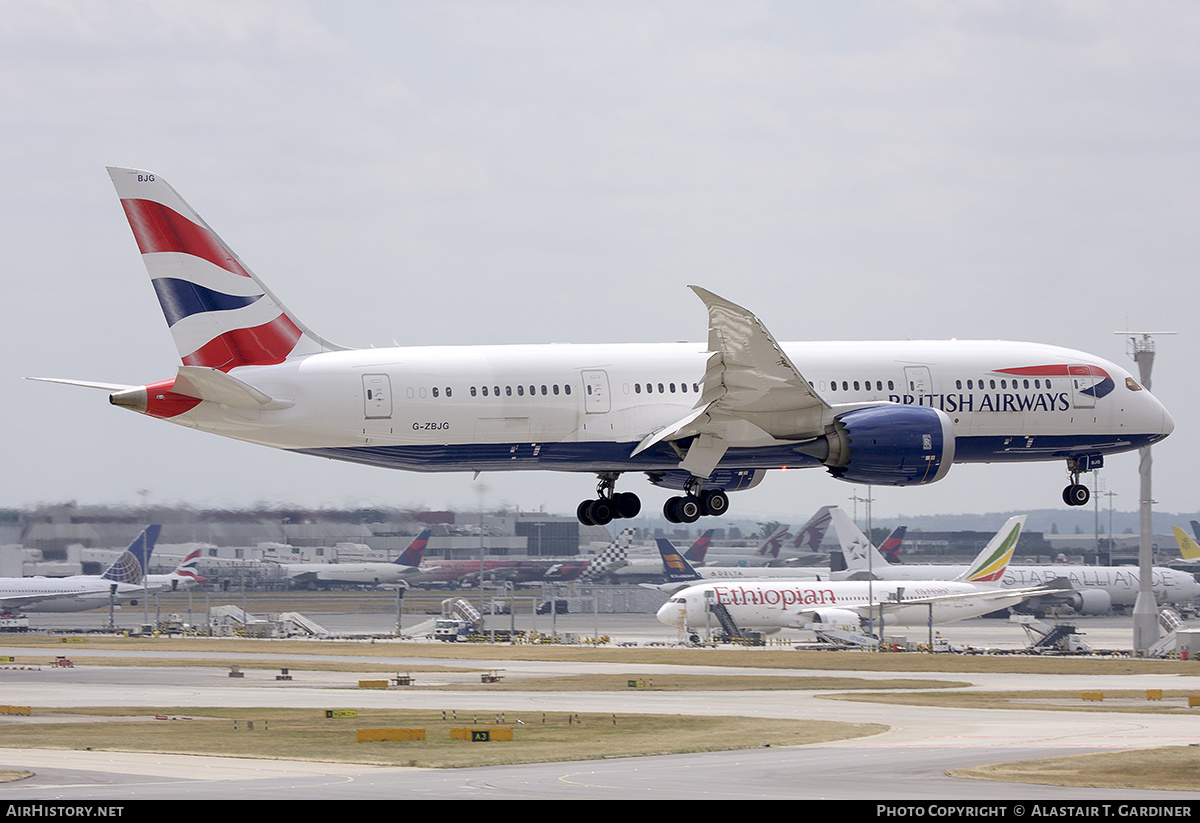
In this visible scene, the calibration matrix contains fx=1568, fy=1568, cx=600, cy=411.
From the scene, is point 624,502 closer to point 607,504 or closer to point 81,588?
point 607,504

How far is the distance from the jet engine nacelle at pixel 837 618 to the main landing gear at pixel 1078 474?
5020 centimetres

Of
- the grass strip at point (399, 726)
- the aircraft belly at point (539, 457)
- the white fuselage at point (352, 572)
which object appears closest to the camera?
the grass strip at point (399, 726)

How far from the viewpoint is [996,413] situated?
4653 centimetres

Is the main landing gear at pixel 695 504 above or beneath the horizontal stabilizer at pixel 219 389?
beneath

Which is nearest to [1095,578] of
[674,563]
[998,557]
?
[998,557]

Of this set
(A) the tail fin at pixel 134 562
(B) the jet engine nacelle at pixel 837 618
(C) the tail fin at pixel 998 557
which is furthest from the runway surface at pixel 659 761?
(A) the tail fin at pixel 134 562

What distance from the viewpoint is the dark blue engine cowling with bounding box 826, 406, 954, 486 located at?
141 ft

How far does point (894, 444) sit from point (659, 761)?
35.6ft

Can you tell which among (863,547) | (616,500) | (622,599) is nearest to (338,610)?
(622,599)

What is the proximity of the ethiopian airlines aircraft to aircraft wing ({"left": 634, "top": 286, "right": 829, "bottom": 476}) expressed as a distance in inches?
1.9

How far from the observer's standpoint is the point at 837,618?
9931 cm

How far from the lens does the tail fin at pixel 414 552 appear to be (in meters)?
159

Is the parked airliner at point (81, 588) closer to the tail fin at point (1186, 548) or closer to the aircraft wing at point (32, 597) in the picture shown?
the aircraft wing at point (32, 597)
